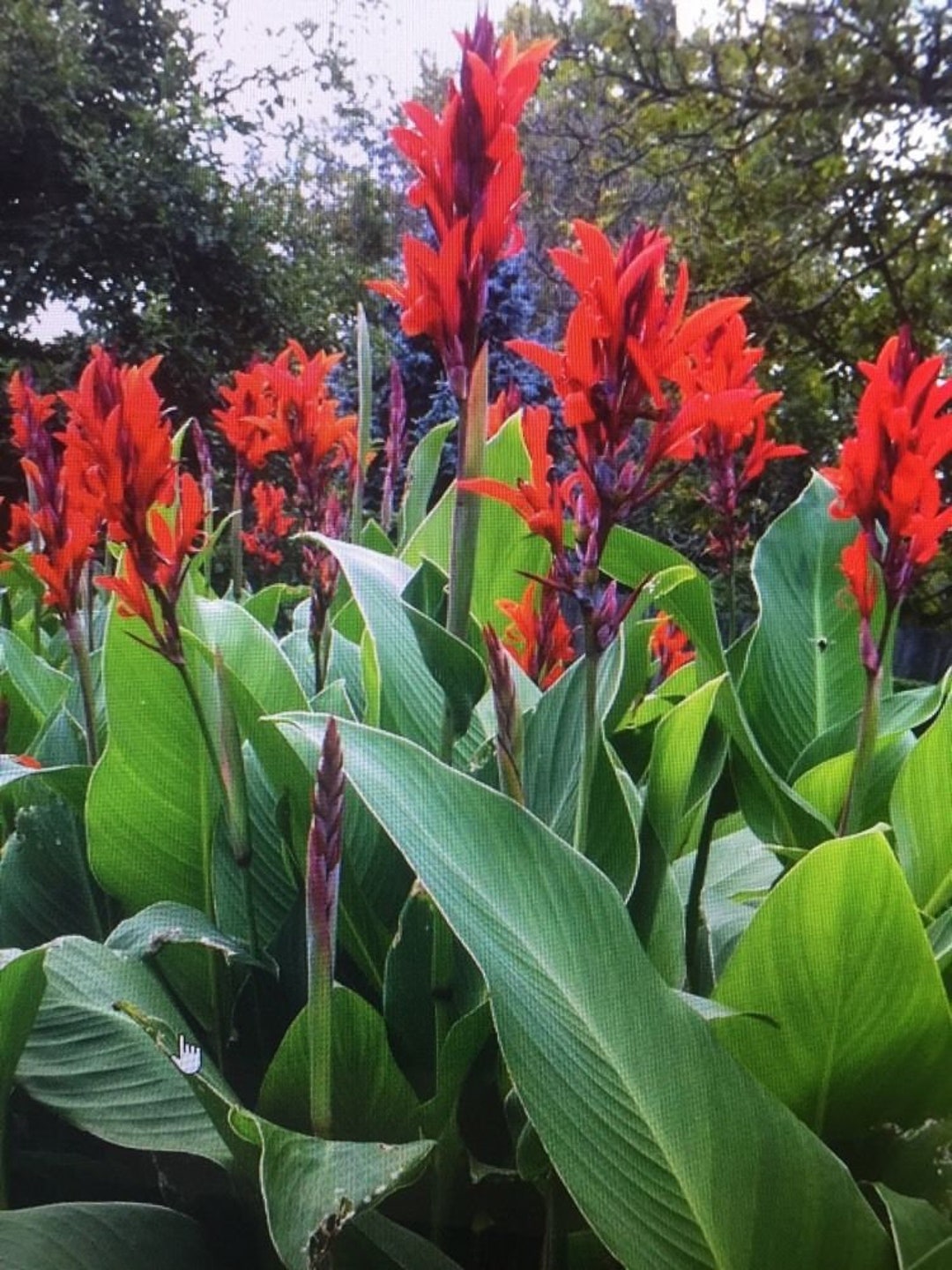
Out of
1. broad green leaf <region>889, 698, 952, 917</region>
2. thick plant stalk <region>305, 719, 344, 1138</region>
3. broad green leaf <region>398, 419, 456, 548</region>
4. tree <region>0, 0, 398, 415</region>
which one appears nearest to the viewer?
thick plant stalk <region>305, 719, 344, 1138</region>

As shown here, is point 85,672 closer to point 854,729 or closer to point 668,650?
point 854,729

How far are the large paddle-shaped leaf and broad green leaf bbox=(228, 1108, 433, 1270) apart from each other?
54 millimetres

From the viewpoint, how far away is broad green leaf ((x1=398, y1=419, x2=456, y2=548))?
788 mm

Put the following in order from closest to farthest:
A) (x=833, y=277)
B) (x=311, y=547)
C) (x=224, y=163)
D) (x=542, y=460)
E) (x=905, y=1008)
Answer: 1. (x=905, y=1008)
2. (x=542, y=460)
3. (x=311, y=547)
4. (x=833, y=277)
5. (x=224, y=163)

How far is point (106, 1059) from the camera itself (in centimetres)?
48

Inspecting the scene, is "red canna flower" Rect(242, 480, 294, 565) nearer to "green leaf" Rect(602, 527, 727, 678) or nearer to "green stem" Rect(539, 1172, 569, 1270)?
"green leaf" Rect(602, 527, 727, 678)

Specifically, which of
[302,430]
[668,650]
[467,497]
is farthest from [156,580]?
[668,650]

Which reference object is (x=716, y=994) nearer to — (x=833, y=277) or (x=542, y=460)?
(x=542, y=460)

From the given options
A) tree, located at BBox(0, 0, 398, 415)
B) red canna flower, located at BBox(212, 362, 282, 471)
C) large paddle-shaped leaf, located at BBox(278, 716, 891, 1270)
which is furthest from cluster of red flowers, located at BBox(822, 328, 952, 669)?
tree, located at BBox(0, 0, 398, 415)

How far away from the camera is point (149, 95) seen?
13.3 feet

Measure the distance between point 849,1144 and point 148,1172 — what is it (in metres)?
0.34

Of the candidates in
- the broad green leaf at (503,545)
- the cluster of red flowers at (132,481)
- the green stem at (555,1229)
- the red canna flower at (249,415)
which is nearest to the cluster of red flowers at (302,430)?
the red canna flower at (249,415)

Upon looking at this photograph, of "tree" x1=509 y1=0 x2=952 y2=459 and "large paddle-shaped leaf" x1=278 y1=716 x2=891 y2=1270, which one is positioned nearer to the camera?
"large paddle-shaped leaf" x1=278 y1=716 x2=891 y2=1270

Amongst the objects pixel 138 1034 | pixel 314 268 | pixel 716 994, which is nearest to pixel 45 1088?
pixel 138 1034
